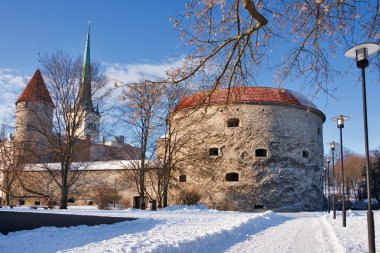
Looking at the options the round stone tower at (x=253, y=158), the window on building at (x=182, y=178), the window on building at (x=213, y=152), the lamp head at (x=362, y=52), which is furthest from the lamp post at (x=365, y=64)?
the window on building at (x=182, y=178)

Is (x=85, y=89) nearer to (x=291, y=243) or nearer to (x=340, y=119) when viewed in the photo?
(x=340, y=119)

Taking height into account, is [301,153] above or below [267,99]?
below

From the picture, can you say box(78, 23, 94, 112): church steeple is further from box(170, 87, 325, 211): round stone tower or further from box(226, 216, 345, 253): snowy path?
box(226, 216, 345, 253): snowy path

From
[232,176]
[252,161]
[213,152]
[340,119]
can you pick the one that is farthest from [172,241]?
[213,152]

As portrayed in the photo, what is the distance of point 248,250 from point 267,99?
61.0ft

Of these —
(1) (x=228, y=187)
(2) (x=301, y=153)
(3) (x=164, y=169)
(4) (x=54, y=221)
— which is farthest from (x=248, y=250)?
(2) (x=301, y=153)

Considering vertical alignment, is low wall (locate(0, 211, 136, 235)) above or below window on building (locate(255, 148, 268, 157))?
below

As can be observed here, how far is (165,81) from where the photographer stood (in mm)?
6430

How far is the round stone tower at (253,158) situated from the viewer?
920 inches

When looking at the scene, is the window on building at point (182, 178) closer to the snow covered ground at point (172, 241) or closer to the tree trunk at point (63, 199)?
the tree trunk at point (63, 199)

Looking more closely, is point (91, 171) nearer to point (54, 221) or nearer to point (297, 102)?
point (297, 102)

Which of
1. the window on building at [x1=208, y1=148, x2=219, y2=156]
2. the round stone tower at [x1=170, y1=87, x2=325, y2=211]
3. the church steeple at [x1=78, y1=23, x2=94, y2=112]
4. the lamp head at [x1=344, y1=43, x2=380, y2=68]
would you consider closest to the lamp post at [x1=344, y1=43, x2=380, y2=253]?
the lamp head at [x1=344, y1=43, x2=380, y2=68]

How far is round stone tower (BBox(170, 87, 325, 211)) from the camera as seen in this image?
2338 centimetres

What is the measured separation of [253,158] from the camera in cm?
2373
